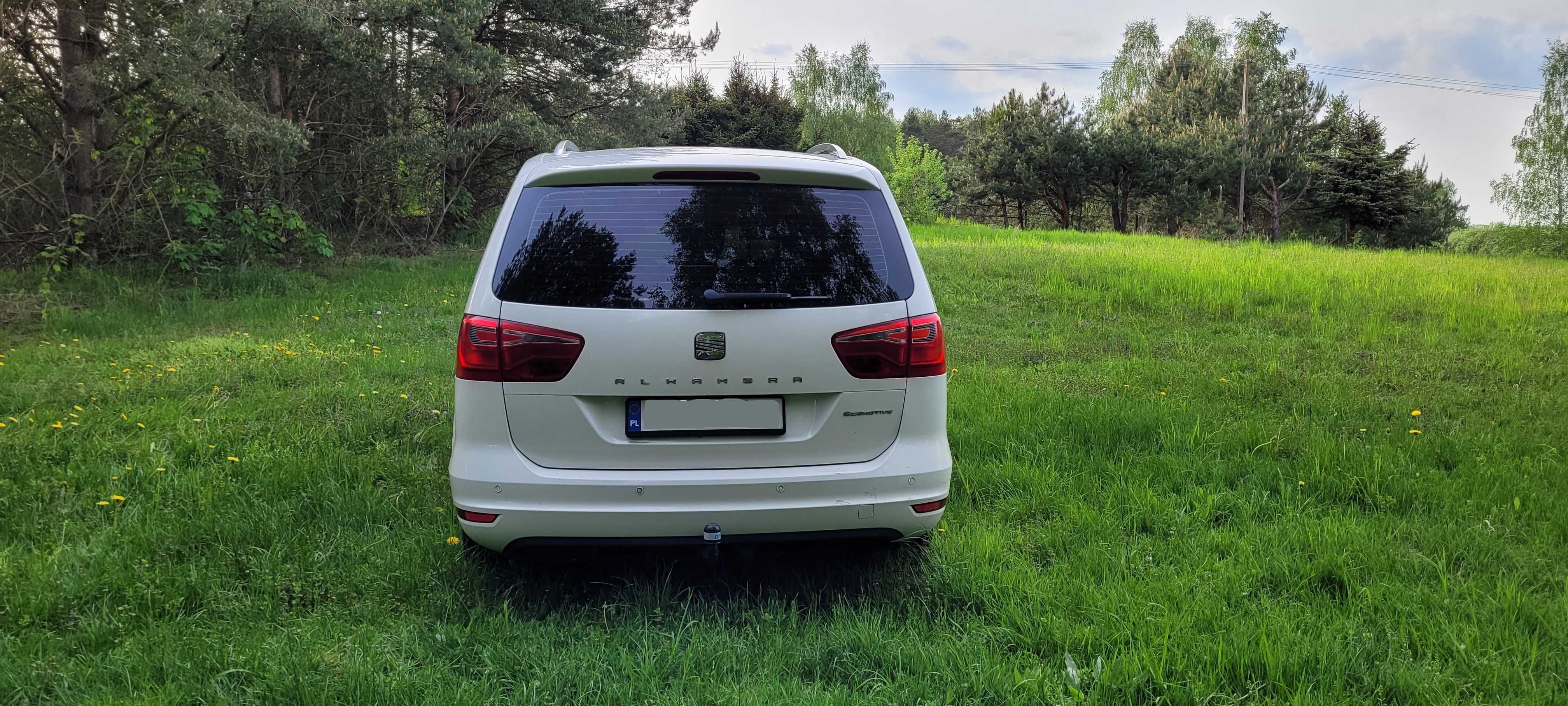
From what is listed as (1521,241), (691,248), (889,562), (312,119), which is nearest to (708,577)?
(889,562)

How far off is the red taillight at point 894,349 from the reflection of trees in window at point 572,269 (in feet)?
2.21

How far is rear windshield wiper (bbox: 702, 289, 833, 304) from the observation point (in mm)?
2678

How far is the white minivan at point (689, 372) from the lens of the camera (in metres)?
2.66

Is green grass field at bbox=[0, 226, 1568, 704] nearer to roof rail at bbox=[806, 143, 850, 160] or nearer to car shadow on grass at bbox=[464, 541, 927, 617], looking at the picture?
car shadow on grass at bbox=[464, 541, 927, 617]

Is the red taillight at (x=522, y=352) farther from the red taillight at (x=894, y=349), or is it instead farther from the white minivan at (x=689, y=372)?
the red taillight at (x=894, y=349)

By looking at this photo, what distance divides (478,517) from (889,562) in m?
1.58

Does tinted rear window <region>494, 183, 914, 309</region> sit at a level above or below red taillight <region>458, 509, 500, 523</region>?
above

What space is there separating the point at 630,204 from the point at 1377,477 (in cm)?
362

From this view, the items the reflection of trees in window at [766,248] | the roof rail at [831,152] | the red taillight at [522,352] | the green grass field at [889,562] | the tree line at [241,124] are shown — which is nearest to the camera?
the green grass field at [889,562]

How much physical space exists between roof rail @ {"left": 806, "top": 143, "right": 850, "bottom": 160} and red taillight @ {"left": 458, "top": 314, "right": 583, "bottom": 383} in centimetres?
125

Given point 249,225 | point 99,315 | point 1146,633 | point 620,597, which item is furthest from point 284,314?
point 1146,633

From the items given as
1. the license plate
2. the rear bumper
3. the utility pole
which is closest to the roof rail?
the license plate

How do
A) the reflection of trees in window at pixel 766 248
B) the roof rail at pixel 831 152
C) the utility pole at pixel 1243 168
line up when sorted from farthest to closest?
the utility pole at pixel 1243 168, the roof rail at pixel 831 152, the reflection of trees in window at pixel 766 248

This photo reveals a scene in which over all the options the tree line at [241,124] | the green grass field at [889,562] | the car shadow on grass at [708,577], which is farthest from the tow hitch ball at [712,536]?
the tree line at [241,124]
